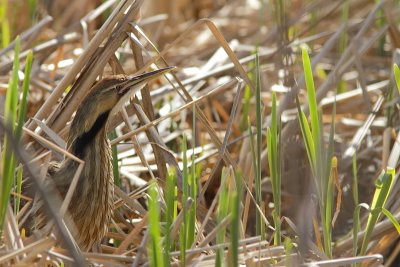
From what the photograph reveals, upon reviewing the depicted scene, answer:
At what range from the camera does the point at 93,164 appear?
2193 mm

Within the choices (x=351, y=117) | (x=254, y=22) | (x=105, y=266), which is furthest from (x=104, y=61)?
(x=254, y=22)

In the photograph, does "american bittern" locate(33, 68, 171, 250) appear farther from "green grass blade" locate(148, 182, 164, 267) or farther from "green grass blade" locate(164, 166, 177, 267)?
"green grass blade" locate(148, 182, 164, 267)

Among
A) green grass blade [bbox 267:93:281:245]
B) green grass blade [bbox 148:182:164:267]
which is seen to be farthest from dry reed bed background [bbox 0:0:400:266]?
green grass blade [bbox 148:182:164:267]

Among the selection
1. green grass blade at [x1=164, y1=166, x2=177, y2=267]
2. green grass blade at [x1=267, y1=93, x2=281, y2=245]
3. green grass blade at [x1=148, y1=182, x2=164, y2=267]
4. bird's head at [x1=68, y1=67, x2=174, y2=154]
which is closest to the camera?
green grass blade at [x1=148, y1=182, x2=164, y2=267]

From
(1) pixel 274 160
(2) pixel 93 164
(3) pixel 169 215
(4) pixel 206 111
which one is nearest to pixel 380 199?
(1) pixel 274 160

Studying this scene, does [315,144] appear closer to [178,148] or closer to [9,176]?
[9,176]

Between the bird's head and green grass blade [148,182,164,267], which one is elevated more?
the bird's head

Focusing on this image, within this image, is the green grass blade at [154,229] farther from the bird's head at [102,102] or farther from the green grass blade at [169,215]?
the bird's head at [102,102]

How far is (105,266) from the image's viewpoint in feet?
6.31

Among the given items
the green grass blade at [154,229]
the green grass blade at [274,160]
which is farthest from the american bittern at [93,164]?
the green grass blade at [154,229]

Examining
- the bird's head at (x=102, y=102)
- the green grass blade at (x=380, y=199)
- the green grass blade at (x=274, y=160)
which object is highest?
the bird's head at (x=102, y=102)

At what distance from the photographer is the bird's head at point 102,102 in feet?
6.98

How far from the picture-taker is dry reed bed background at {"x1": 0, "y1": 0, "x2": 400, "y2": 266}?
1.98 metres

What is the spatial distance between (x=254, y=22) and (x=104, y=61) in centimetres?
205
